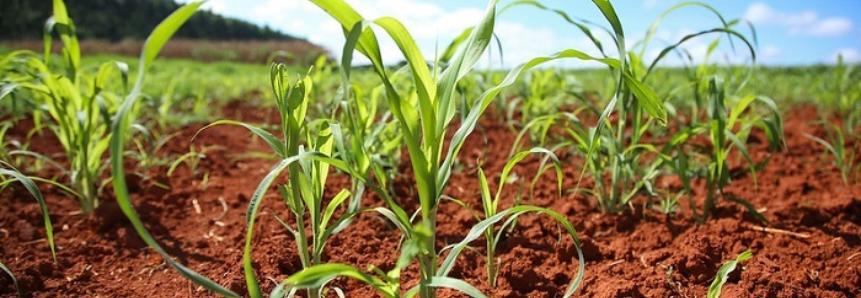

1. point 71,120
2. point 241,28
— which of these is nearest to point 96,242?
point 71,120

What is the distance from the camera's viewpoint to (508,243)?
1.79 metres

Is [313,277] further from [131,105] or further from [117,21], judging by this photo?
[117,21]

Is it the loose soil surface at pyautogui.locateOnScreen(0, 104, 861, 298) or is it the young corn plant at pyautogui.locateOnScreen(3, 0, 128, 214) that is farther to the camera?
the young corn plant at pyautogui.locateOnScreen(3, 0, 128, 214)

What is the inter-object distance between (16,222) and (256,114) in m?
2.89

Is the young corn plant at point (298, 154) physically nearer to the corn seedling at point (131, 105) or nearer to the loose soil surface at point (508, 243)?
the loose soil surface at point (508, 243)

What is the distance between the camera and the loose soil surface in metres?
1.53

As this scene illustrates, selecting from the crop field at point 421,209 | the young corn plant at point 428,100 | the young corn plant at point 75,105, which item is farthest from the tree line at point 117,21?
the young corn plant at point 428,100


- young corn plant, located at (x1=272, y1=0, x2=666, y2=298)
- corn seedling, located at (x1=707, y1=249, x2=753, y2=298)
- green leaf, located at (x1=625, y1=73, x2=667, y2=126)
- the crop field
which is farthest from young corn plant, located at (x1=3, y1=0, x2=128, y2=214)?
corn seedling, located at (x1=707, y1=249, x2=753, y2=298)

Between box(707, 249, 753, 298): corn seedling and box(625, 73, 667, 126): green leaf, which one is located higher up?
box(625, 73, 667, 126): green leaf

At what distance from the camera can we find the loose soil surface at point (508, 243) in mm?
1525

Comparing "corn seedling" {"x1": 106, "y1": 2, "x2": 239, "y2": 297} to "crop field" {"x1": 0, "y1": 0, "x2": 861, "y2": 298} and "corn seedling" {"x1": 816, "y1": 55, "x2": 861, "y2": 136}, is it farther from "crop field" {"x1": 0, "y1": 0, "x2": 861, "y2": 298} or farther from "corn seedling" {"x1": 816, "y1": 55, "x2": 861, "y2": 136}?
"corn seedling" {"x1": 816, "y1": 55, "x2": 861, "y2": 136}

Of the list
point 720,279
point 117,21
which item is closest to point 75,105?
point 720,279

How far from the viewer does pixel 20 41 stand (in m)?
21.2

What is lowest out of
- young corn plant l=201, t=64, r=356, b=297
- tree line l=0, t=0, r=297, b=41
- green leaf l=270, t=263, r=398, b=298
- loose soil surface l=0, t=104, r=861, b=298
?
loose soil surface l=0, t=104, r=861, b=298
